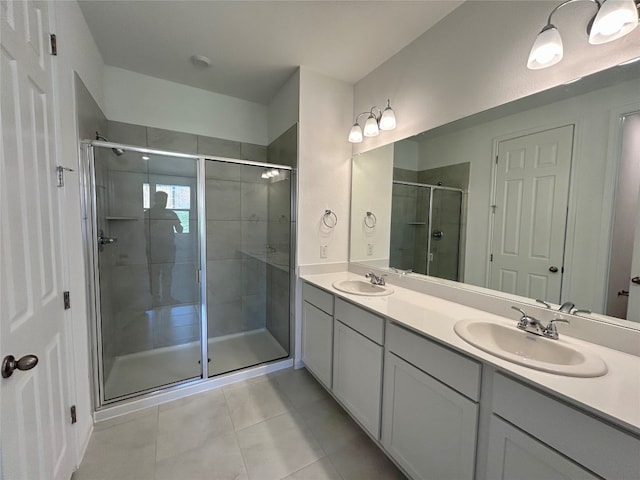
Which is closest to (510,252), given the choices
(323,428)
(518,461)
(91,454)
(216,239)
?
(518,461)

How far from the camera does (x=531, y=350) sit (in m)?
1.14

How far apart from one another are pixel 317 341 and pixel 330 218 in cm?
109

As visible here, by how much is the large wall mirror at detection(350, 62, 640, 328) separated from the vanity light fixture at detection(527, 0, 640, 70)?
142 millimetres

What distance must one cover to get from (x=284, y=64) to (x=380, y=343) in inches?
89.6

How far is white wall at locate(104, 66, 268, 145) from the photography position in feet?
7.58

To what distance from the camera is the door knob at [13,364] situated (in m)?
0.75

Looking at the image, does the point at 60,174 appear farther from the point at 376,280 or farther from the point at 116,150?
the point at 376,280

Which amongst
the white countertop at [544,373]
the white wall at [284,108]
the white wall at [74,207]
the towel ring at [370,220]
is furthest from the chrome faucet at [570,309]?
the white wall at [74,207]

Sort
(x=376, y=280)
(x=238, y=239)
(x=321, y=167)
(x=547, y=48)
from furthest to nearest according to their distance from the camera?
(x=238, y=239) < (x=321, y=167) < (x=376, y=280) < (x=547, y=48)

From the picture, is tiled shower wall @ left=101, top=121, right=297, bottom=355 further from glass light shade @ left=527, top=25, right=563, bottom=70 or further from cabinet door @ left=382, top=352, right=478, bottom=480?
glass light shade @ left=527, top=25, right=563, bottom=70

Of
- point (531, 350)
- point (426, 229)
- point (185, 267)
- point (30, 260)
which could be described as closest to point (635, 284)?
point (531, 350)

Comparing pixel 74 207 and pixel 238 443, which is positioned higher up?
pixel 74 207

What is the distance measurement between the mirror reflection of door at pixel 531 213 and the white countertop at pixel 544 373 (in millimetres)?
234

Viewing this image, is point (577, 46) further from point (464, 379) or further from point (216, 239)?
point (216, 239)
